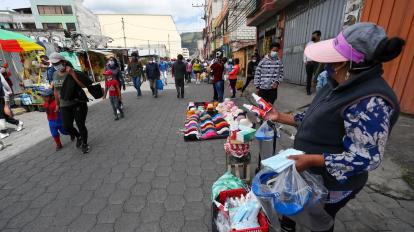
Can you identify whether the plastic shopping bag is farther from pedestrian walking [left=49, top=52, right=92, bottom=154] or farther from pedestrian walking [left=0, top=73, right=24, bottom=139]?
pedestrian walking [left=0, top=73, right=24, bottom=139]

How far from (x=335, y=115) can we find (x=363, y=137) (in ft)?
0.61

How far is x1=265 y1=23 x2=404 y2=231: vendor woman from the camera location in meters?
1.11

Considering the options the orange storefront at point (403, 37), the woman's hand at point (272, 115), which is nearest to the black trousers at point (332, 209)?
the woman's hand at point (272, 115)

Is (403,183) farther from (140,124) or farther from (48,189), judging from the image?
(140,124)

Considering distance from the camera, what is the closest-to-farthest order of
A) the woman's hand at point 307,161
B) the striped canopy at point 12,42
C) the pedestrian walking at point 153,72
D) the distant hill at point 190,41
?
1. the woman's hand at point 307,161
2. the striped canopy at point 12,42
3. the pedestrian walking at point 153,72
4. the distant hill at point 190,41

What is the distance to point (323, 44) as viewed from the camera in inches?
53.8

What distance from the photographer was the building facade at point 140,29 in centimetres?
7431

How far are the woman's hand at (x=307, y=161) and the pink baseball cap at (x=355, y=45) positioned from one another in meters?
0.60

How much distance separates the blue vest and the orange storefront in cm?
487

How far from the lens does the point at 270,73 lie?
4.80 metres

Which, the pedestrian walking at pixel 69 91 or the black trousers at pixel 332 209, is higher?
the pedestrian walking at pixel 69 91

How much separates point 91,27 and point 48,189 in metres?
50.0

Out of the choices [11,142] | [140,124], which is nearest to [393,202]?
[140,124]

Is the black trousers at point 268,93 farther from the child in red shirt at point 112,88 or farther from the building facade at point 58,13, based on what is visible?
the building facade at point 58,13
